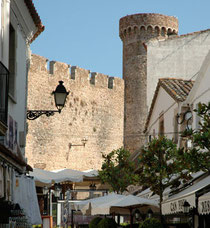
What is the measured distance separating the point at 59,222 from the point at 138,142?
23524 mm

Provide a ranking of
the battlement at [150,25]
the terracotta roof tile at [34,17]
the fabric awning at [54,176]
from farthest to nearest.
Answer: the battlement at [150,25], the fabric awning at [54,176], the terracotta roof tile at [34,17]

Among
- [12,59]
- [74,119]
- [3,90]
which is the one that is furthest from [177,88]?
[74,119]

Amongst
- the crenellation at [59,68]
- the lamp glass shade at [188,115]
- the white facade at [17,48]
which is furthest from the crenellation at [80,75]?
the white facade at [17,48]

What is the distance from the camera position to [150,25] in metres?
41.5

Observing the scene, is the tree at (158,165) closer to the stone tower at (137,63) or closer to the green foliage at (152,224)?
the green foliage at (152,224)

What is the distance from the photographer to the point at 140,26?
4169 centimetres

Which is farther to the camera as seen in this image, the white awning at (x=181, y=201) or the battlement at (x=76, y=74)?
the battlement at (x=76, y=74)

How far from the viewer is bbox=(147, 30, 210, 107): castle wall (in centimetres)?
2902

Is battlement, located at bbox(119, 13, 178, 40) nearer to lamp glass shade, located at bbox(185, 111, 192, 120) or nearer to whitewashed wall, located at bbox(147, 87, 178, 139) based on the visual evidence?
A: whitewashed wall, located at bbox(147, 87, 178, 139)

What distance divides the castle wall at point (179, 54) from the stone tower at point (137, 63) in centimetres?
1012

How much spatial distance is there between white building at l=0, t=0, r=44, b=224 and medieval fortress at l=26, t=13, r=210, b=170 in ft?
56.1

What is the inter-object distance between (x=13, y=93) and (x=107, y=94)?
2877cm

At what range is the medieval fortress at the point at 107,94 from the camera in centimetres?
2967

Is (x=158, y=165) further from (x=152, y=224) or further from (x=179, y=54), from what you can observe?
(x=179, y=54)
